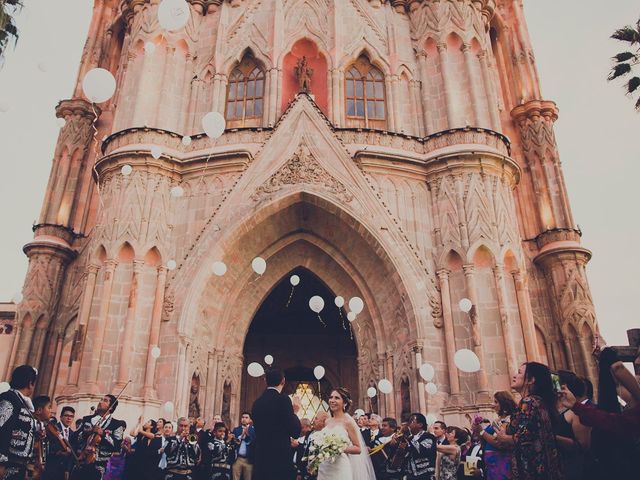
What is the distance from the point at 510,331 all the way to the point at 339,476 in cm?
1099

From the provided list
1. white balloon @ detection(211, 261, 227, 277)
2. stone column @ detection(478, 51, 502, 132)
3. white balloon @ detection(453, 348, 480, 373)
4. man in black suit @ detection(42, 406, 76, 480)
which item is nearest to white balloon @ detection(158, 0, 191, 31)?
white balloon @ detection(211, 261, 227, 277)

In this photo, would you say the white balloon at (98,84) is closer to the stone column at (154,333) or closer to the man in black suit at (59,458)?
the man in black suit at (59,458)

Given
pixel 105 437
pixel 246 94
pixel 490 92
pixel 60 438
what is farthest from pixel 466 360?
pixel 246 94

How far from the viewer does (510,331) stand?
15.5 m

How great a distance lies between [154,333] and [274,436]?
11.3m

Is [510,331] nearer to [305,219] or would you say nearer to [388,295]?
[388,295]

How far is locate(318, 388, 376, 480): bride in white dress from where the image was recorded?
5965mm

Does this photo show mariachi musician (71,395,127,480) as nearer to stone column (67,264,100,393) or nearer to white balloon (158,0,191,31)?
stone column (67,264,100,393)

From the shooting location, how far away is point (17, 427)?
5598 mm

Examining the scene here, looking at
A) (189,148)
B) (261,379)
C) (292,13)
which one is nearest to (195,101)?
(189,148)

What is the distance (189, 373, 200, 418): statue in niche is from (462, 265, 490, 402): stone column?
8170 mm

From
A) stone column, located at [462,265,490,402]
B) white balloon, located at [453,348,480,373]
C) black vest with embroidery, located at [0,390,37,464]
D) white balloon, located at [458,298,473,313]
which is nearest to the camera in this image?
black vest with embroidery, located at [0,390,37,464]

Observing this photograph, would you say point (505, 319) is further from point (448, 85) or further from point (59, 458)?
point (59, 458)

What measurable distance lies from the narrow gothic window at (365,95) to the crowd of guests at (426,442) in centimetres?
1304
